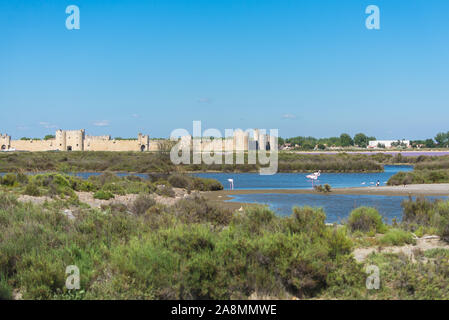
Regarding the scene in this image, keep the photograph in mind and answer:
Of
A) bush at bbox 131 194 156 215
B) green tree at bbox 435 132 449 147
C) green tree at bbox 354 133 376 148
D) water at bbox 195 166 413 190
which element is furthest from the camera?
green tree at bbox 354 133 376 148

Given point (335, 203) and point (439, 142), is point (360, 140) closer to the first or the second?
point (439, 142)

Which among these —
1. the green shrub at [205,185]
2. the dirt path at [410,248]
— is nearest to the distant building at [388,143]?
the green shrub at [205,185]

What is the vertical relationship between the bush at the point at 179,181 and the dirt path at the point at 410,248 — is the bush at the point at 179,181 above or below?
Result: below

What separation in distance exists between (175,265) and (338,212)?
472 inches

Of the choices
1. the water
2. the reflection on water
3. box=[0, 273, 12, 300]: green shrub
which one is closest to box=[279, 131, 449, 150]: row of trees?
the water

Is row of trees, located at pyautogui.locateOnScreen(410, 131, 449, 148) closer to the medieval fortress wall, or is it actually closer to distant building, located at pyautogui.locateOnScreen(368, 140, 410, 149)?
distant building, located at pyautogui.locateOnScreen(368, 140, 410, 149)

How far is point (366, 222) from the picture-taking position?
10.7m

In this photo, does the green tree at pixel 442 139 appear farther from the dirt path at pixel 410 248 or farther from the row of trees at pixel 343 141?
the dirt path at pixel 410 248

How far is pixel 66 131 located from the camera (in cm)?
10056

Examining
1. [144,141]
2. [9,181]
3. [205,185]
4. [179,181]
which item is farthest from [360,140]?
[9,181]

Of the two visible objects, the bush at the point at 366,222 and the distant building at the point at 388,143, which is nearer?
the bush at the point at 366,222

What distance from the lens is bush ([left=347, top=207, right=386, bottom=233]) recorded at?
10.5 meters

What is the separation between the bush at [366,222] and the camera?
10.5 metres
